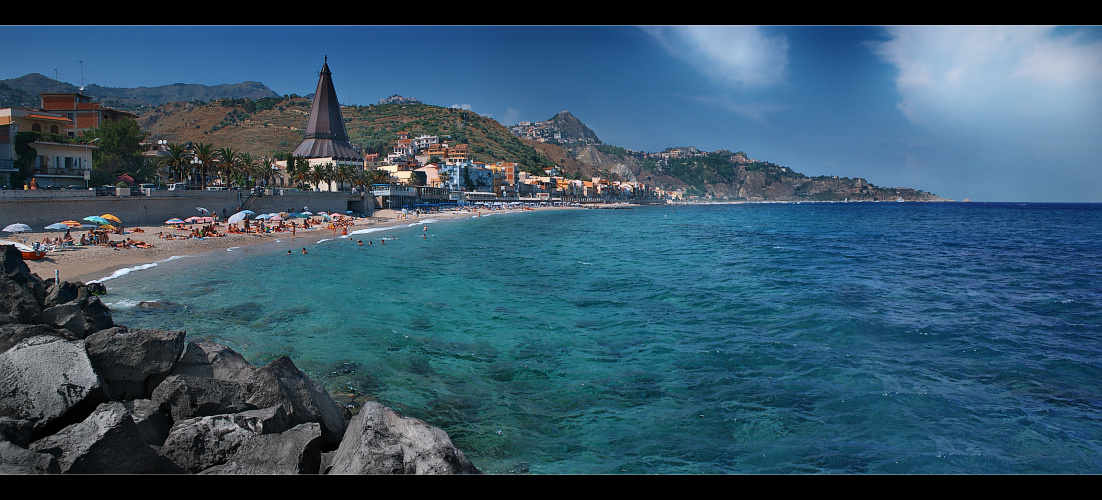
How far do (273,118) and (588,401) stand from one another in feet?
406

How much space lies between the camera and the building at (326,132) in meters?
64.9

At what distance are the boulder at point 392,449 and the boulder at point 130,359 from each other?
2.39m

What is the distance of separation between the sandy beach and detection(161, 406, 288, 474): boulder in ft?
47.3

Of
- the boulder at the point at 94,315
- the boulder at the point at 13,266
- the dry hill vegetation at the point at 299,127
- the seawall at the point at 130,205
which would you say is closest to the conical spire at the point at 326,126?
the dry hill vegetation at the point at 299,127

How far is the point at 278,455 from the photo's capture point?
4109 millimetres

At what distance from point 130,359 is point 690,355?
7840 mm

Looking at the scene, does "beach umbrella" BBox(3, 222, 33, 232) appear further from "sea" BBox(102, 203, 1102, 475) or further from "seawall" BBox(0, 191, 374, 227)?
"sea" BBox(102, 203, 1102, 475)

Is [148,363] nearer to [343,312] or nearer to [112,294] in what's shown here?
[343,312]

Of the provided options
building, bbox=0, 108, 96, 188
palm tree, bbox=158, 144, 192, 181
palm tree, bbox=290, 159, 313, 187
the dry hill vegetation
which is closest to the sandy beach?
building, bbox=0, 108, 96, 188

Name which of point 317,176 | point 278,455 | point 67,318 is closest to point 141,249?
point 67,318

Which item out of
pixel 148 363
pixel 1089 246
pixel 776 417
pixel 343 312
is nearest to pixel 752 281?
pixel 776 417

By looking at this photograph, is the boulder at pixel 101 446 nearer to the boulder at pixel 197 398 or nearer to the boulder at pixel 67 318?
the boulder at pixel 197 398

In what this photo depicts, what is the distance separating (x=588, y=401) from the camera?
7.51m

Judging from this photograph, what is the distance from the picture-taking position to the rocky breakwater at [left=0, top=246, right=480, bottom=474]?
3.71 m
